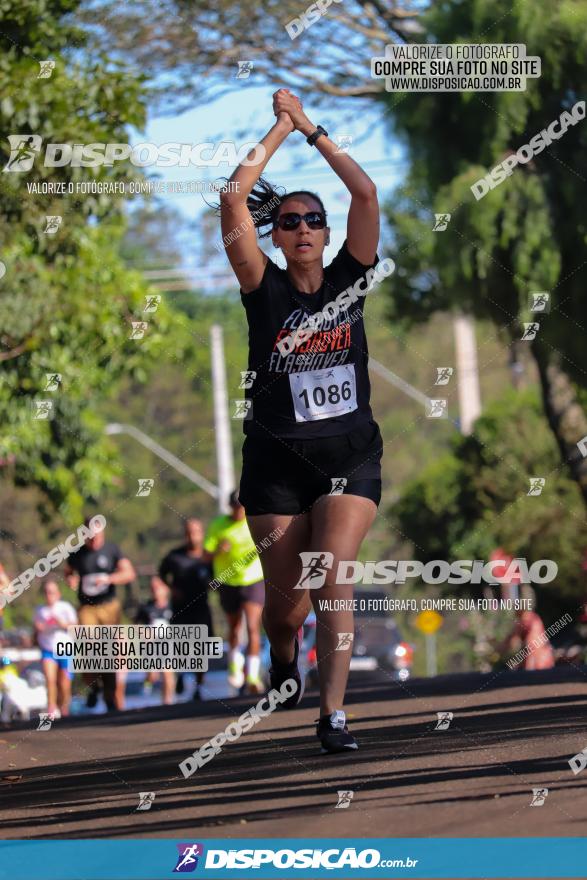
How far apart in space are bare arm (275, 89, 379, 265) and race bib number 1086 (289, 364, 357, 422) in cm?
47

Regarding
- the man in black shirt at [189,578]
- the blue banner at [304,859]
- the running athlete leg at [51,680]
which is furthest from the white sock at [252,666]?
the blue banner at [304,859]

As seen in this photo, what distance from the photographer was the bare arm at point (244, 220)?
621cm

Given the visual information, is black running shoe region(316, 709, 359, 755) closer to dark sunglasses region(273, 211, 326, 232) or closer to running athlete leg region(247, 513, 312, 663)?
running athlete leg region(247, 513, 312, 663)

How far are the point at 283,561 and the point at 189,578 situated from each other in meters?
8.12

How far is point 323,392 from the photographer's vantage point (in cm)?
630

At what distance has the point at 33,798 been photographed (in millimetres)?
6180

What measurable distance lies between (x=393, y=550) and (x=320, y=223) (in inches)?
2592

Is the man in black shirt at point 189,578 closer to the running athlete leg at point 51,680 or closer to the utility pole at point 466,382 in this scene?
the running athlete leg at point 51,680

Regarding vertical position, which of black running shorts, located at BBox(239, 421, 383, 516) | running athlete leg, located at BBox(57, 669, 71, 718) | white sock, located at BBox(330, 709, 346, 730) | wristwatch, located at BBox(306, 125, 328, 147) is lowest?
running athlete leg, located at BBox(57, 669, 71, 718)

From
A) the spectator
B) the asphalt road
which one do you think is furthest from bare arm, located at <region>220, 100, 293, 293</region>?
the spectator

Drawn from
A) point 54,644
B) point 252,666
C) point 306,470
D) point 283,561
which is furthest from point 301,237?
point 54,644

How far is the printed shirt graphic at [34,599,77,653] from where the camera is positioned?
1540 centimetres

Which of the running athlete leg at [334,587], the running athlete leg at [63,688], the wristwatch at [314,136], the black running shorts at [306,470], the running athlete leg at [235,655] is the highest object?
the wristwatch at [314,136]

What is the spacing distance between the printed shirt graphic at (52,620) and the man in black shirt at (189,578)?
1278 millimetres
